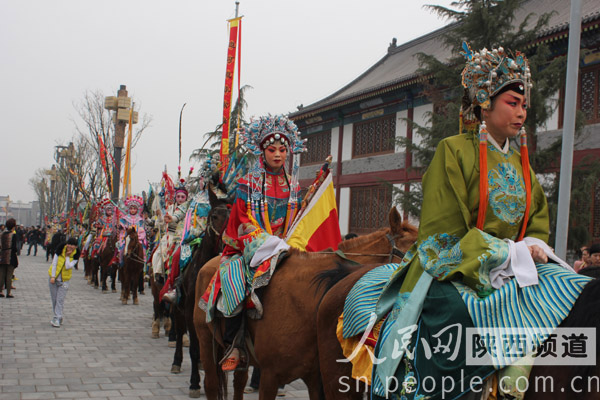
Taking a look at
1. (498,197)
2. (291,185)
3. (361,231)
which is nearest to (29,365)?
(291,185)

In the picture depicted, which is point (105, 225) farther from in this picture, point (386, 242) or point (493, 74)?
point (493, 74)

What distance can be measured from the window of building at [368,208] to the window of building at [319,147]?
2.54 m

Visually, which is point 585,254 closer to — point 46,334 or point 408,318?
point 408,318

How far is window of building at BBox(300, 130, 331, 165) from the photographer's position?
24.2m

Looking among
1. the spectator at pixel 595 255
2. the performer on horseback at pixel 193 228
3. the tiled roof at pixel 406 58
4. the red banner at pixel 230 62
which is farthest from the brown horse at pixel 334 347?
the tiled roof at pixel 406 58

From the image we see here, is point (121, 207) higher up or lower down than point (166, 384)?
higher up

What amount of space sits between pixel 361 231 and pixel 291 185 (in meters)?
16.7

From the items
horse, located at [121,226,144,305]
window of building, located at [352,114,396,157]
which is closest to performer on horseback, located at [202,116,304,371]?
horse, located at [121,226,144,305]

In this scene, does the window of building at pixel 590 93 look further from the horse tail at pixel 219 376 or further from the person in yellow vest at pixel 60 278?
the person in yellow vest at pixel 60 278

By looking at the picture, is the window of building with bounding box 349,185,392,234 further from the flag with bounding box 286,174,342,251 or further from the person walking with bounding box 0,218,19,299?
the flag with bounding box 286,174,342,251

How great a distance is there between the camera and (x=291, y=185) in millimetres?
5043

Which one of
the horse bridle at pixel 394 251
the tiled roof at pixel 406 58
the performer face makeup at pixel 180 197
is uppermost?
the tiled roof at pixel 406 58

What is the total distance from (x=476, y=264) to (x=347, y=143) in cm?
2046

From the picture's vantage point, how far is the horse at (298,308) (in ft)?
13.0
